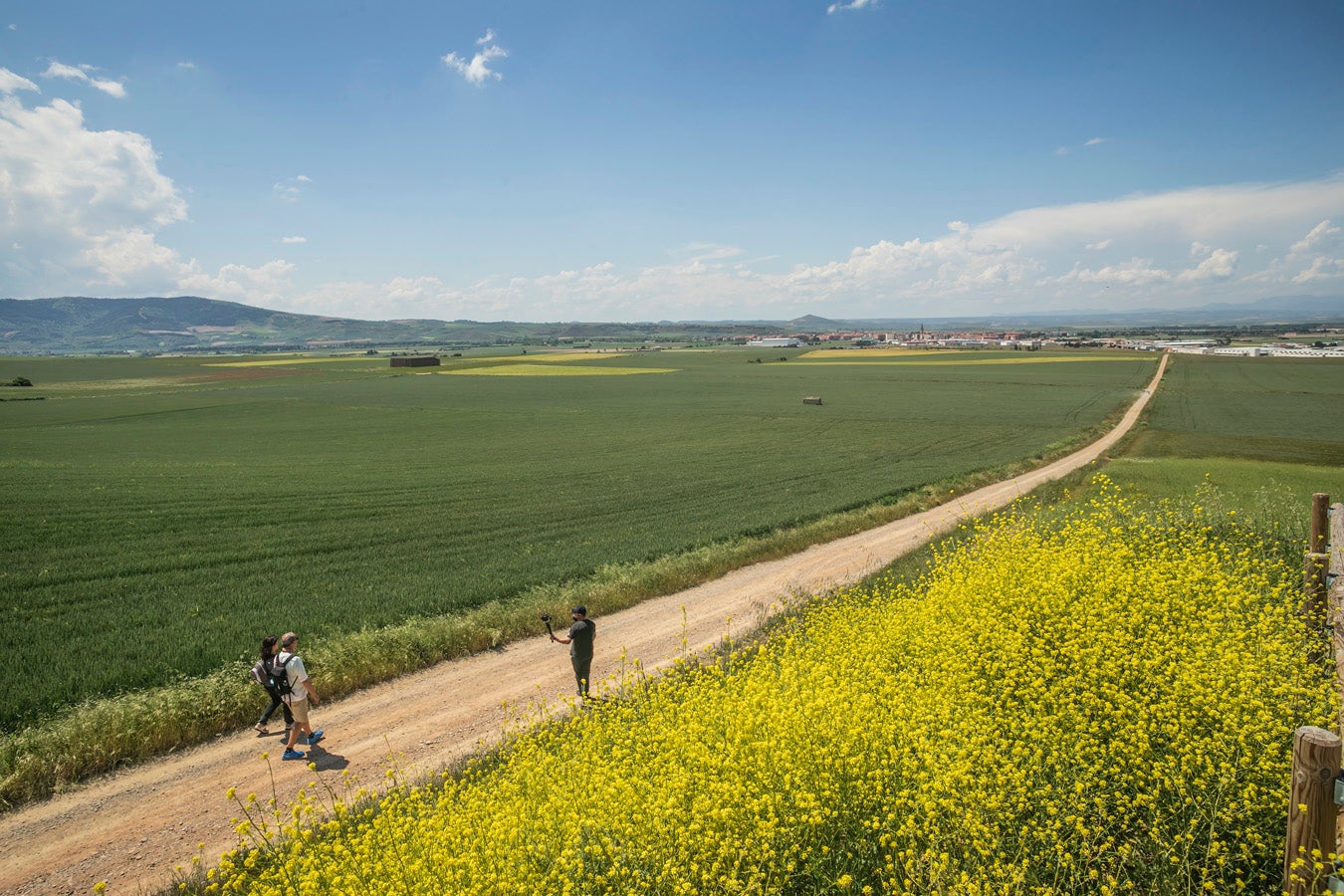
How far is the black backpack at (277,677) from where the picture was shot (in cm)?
1051

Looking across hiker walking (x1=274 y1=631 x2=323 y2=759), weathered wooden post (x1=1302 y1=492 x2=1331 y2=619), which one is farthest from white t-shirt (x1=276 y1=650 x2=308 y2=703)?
weathered wooden post (x1=1302 y1=492 x2=1331 y2=619)

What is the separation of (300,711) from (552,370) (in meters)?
116

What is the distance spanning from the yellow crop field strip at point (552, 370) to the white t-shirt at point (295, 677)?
342 ft

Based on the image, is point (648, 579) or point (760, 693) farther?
point (648, 579)

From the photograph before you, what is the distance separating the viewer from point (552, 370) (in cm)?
12356

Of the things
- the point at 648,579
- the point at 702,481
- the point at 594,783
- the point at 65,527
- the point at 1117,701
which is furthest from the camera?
the point at 702,481

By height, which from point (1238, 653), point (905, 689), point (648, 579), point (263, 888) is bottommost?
point (648, 579)

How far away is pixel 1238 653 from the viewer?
7.47m

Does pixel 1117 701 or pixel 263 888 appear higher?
pixel 1117 701

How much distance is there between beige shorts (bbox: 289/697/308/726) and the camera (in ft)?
34.2

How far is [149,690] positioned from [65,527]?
44.3 ft

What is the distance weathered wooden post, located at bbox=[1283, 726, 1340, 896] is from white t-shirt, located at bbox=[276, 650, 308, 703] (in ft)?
37.4

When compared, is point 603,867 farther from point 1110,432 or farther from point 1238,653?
point 1110,432

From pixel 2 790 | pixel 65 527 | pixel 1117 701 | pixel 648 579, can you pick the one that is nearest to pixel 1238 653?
pixel 1117 701
